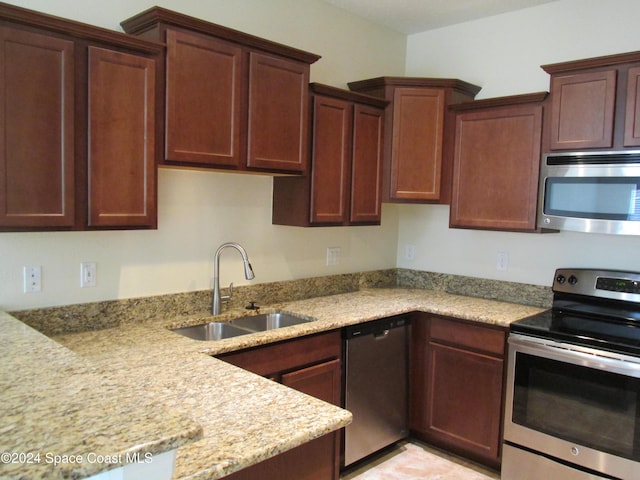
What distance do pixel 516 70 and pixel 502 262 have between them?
124cm

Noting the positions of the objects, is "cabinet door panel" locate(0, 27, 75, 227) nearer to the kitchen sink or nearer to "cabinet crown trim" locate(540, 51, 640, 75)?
the kitchen sink

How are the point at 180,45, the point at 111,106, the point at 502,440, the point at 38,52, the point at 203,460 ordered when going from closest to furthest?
the point at 203,460, the point at 38,52, the point at 111,106, the point at 180,45, the point at 502,440

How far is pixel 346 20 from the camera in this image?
11.1 ft

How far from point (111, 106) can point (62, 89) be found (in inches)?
7.1

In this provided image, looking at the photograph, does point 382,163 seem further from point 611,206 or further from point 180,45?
point 180,45

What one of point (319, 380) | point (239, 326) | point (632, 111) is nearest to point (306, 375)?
point (319, 380)

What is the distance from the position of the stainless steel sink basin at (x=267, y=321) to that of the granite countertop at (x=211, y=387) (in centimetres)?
4

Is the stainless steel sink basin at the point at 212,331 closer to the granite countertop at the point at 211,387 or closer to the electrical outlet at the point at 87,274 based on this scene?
the granite countertop at the point at 211,387

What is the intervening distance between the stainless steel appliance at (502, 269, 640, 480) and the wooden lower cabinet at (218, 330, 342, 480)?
929 millimetres

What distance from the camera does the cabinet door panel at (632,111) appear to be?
247cm

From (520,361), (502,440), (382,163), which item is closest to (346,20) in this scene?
(382,163)

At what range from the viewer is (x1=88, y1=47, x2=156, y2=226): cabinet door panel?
6.39 ft

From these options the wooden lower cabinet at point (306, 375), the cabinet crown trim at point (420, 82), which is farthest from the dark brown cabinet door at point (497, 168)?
the wooden lower cabinet at point (306, 375)

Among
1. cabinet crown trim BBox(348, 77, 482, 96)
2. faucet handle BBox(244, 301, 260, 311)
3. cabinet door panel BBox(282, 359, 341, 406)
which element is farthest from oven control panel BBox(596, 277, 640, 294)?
faucet handle BBox(244, 301, 260, 311)
